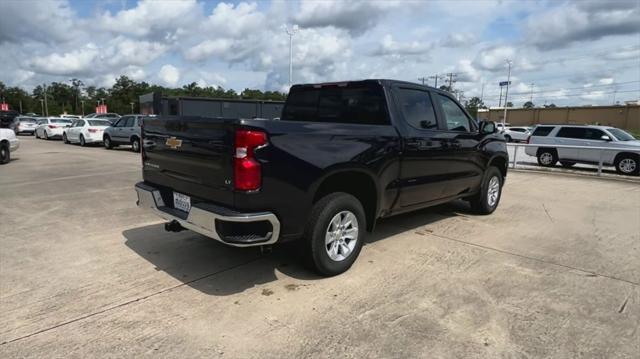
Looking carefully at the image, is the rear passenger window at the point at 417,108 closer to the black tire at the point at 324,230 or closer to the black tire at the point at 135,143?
the black tire at the point at 324,230

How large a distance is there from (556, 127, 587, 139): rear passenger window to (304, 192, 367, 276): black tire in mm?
14503

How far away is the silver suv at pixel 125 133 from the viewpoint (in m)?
19.2

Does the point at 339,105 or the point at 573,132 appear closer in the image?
the point at 339,105

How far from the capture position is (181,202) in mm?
4227

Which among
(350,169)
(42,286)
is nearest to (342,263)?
(350,169)

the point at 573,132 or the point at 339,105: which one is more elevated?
the point at 339,105

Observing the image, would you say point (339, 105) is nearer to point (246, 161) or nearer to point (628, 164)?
point (246, 161)

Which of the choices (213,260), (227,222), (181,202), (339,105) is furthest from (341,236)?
(339,105)

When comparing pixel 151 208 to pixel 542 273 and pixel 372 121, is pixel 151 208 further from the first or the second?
pixel 542 273

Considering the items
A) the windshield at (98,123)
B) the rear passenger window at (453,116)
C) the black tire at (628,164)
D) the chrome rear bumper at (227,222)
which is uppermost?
the rear passenger window at (453,116)

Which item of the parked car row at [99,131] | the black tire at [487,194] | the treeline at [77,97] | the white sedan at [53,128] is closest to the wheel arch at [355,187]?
the black tire at [487,194]

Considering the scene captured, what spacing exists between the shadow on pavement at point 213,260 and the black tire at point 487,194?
157 cm

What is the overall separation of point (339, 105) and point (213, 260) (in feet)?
7.55

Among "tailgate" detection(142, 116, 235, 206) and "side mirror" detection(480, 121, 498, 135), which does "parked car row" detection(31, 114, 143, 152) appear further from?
"side mirror" detection(480, 121, 498, 135)
